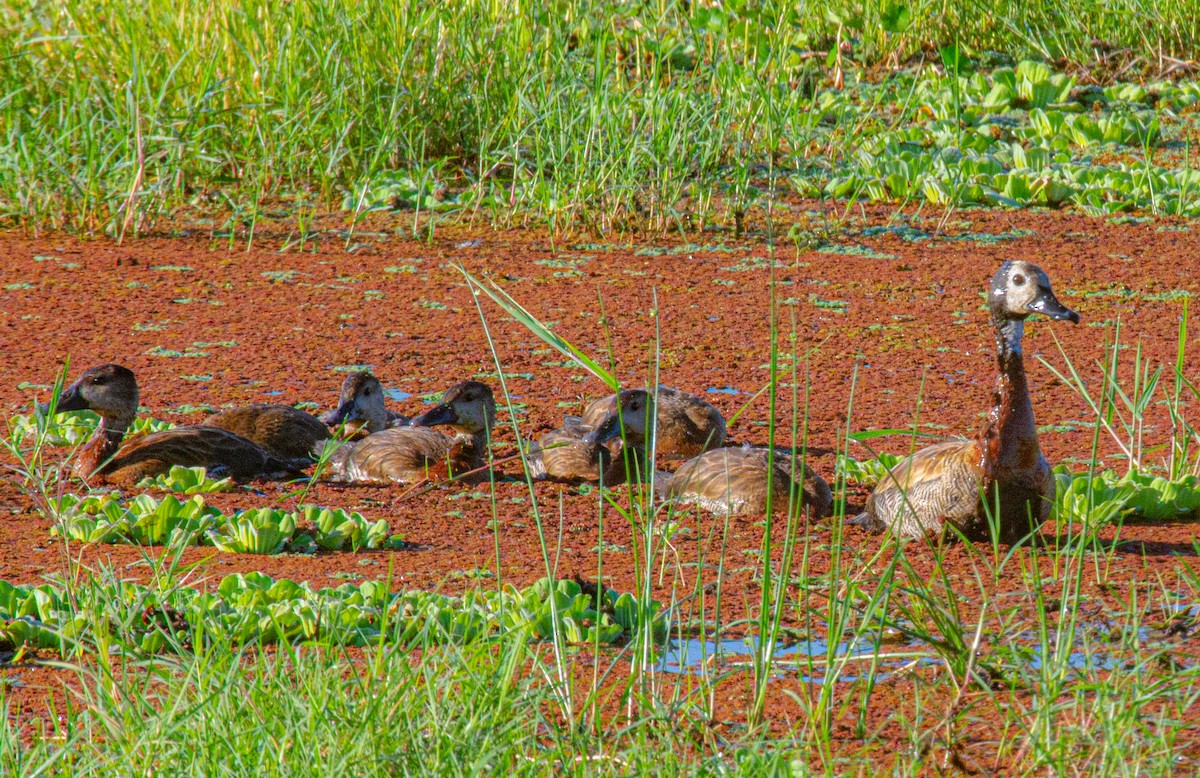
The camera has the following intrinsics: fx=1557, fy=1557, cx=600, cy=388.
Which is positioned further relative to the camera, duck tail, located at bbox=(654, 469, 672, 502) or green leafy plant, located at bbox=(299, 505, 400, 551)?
duck tail, located at bbox=(654, 469, 672, 502)

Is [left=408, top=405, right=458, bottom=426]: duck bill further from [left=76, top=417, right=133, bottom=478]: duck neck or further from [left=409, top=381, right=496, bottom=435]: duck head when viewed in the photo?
[left=76, top=417, right=133, bottom=478]: duck neck

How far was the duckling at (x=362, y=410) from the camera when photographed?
6387 millimetres

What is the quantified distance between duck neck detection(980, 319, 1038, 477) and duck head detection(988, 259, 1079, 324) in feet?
0.30

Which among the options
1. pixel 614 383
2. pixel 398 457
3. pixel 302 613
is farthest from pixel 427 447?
pixel 614 383

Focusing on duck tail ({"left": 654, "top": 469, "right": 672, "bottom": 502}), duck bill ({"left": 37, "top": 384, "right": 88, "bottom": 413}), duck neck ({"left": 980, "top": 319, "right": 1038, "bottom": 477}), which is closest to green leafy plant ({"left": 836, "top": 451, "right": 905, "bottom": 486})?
duck tail ({"left": 654, "top": 469, "right": 672, "bottom": 502})

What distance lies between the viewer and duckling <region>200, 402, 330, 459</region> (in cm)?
620

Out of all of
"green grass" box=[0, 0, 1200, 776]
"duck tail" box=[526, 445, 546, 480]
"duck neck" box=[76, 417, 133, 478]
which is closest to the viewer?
"green grass" box=[0, 0, 1200, 776]

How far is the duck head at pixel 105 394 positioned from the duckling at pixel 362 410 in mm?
775

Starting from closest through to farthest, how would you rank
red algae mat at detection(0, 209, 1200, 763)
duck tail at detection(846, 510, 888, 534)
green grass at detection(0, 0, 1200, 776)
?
1. green grass at detection(0, 0, 1200, 776)
2. red algae mat at detection(0, 209, 1200, 763)
3. duck tail at detection(846, 510, 888, 534)

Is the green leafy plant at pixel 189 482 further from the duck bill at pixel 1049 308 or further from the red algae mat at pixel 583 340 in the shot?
the duck bill at pixel 1049 308

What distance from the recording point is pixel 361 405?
255 inches

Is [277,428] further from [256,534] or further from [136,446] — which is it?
[256,534]

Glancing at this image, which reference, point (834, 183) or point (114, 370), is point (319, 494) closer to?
point (114, 370)

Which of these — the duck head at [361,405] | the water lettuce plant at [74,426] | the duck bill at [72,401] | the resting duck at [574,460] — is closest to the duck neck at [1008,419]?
the resting duck at [574,460]
